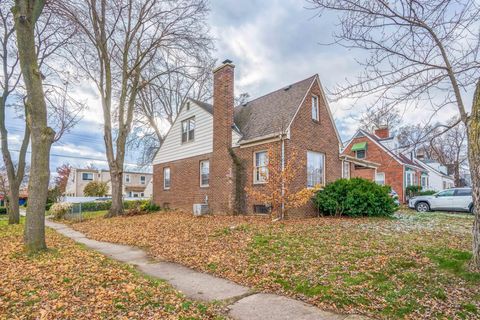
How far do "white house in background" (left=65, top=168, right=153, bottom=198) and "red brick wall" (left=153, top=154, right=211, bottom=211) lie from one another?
94.7 feet

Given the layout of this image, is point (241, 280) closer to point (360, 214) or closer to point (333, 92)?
point (333, 92)

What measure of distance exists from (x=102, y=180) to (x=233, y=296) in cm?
5113

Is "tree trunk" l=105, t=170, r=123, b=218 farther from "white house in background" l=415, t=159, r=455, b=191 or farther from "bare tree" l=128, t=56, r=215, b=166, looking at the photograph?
"white house in background" l=415, t=159, r=455, b=191

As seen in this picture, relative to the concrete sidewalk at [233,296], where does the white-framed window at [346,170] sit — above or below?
above

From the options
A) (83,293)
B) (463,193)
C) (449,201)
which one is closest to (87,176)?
(449,201)

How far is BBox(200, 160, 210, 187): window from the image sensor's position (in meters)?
15.7

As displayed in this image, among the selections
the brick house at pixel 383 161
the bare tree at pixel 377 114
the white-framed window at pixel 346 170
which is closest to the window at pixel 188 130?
the white-framed window at pixel 346 170

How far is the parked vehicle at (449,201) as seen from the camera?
16.4 m

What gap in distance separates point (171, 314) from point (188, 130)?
46.9 feet

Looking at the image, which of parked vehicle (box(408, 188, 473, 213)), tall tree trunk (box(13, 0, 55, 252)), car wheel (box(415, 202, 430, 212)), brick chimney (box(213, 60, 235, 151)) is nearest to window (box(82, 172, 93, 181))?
brick chimney (box(213, 60, 235, 151))

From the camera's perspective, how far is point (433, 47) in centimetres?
568

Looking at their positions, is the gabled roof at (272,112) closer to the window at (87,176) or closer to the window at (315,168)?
the window at (315,168)

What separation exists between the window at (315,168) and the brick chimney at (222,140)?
3568 millimetres

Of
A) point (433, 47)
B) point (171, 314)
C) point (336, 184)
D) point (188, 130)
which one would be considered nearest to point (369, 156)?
point (336, 184)
